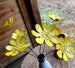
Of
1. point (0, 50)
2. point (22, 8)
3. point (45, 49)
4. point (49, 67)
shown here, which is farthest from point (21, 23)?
point (49, 67)

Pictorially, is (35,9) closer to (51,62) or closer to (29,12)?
(29,12)

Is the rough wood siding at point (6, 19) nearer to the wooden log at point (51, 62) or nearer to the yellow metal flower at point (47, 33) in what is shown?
the wooden log at point (51, 62)

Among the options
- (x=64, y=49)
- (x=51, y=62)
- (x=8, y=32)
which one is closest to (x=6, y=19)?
(x=8, y=32)

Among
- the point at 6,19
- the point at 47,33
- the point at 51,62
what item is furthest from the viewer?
the point at 6,19

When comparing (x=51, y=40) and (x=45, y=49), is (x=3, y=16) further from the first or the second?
(x=51, y=40)

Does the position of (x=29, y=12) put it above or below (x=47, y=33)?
below

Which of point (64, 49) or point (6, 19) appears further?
point (6, 19)

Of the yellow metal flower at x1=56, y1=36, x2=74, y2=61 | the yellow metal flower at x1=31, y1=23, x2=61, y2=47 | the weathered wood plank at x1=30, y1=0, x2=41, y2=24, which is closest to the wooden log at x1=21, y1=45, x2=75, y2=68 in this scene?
the yellow metal flower at x1=56, y1=36, x2=74, y2=61

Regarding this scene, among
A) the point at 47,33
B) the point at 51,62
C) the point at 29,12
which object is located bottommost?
the point at 51,62
